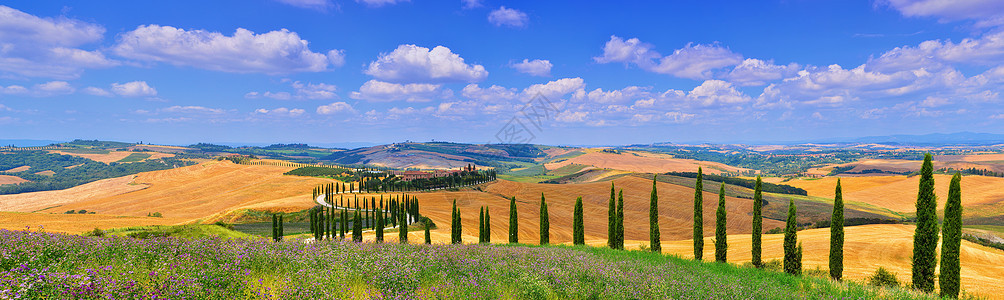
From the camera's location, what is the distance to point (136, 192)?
140m

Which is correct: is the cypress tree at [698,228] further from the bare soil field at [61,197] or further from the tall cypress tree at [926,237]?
the bare soil field at [61,197]

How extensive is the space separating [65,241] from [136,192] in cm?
17467

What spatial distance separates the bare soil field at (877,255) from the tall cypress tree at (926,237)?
4965 mm

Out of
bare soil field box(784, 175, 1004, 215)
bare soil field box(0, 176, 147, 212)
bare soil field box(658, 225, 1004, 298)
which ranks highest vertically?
bare soil field box(658, 225, 1004, 298)

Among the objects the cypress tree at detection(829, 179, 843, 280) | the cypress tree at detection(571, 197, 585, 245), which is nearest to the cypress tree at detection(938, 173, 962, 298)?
the cypress tree at detection(829, 179, 843, 280)

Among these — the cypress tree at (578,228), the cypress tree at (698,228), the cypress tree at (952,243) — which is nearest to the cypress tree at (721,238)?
the cypress tree at (698,228)

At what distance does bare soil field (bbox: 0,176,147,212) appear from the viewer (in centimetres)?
13088

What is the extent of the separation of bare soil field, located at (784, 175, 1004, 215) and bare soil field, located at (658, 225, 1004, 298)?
229 ft

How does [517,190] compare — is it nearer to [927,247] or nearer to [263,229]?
[263,229]

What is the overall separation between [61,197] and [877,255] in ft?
699

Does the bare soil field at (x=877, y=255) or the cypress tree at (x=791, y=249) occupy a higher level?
the cypress tree at (x=791, y=249)

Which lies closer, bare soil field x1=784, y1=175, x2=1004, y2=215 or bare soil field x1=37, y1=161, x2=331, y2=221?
bare soil field x1=784, y1=175, x2=1004, y2=215

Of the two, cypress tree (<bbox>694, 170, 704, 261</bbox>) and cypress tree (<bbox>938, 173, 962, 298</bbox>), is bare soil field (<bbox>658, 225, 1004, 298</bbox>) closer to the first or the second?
cypress tree (<bbox>694, 170, 704, 261</bbox>)

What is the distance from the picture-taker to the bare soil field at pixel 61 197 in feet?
429
